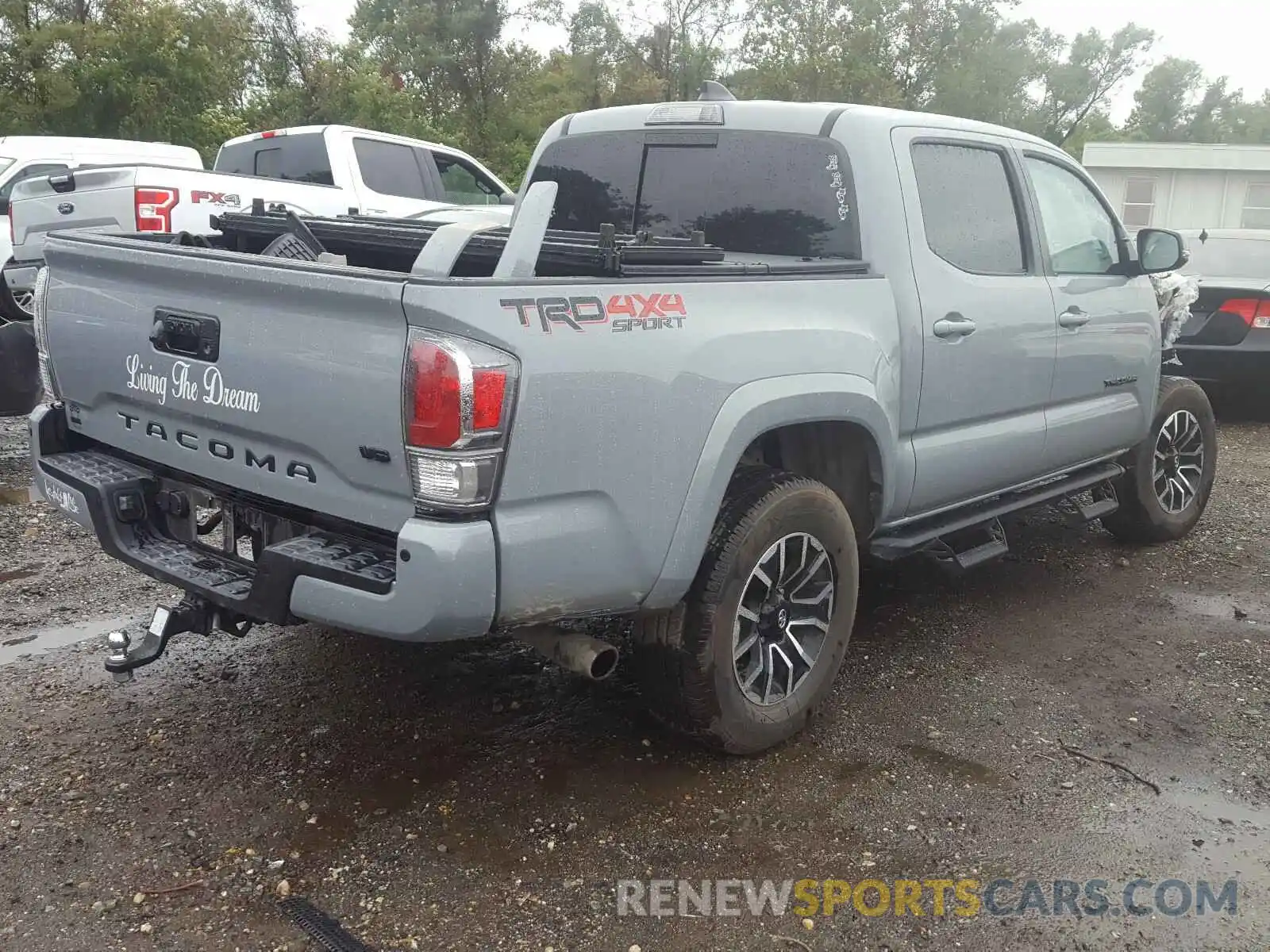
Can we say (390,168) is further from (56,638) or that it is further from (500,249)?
(500,249)


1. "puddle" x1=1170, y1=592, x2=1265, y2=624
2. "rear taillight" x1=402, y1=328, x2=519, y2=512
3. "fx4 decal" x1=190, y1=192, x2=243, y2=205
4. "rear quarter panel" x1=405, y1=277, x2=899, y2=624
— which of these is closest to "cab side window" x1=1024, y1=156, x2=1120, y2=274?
"puddle" x1=1170, y1=592, x2=1265, y2=624

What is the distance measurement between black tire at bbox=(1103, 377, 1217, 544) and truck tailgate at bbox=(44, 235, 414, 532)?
421 centimetres

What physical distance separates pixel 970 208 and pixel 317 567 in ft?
9.26

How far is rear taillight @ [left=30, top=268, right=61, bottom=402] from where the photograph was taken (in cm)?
362

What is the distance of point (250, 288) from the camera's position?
9.50 feet

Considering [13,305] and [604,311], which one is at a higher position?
[604,311]

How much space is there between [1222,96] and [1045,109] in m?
28.6

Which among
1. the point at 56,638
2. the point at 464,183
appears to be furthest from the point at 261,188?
the point at 56,638

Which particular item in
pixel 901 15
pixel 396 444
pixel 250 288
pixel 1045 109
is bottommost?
pixel 396 444

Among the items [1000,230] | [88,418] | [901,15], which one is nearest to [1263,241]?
[1000,230]

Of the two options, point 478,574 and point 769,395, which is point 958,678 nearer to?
point 769,395

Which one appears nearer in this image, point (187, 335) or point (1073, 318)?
point (187, 335)

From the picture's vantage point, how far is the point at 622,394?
2.83 m

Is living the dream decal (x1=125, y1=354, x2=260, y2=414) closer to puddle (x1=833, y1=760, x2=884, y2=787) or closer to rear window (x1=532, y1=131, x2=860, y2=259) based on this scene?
rear window (x1=532, y1=131, x2=860, y2=259)
